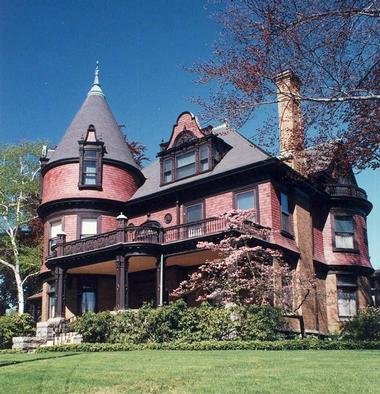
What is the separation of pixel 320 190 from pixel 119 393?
20.8 m

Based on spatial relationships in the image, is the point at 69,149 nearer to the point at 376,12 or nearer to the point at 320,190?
the point at 320,190

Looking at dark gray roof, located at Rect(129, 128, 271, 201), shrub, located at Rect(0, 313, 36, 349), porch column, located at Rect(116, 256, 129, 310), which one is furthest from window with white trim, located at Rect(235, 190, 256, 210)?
shrub, located at Rect(0, 313, 36, 349)

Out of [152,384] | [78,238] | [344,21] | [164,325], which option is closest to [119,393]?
[152,384]

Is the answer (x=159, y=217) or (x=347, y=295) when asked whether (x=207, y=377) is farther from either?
(x=347, y=295)

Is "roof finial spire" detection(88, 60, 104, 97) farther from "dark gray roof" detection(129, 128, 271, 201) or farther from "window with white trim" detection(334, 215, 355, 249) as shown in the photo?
"window with white trim" detection(334, 215, 355, 249)

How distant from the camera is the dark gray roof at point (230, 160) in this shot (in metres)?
24.2

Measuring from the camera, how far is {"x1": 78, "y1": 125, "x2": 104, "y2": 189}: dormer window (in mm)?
28312

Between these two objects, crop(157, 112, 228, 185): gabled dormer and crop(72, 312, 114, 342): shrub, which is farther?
crop(157, 112, 228, 185): gabled dormer

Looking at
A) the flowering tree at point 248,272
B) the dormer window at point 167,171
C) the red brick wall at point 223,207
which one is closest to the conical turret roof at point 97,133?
the dormer window at point 167,171

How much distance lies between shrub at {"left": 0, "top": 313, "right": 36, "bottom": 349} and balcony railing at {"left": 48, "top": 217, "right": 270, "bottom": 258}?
476cm

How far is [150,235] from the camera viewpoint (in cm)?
2392

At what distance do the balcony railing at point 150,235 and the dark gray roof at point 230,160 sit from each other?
8.46 ft

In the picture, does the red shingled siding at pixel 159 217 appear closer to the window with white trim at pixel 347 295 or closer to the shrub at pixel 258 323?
the shrub at pixel 258 323

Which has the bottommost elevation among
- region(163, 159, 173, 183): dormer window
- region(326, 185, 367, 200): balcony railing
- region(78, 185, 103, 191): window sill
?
region(326, 185, 367, 200): balcony railing
